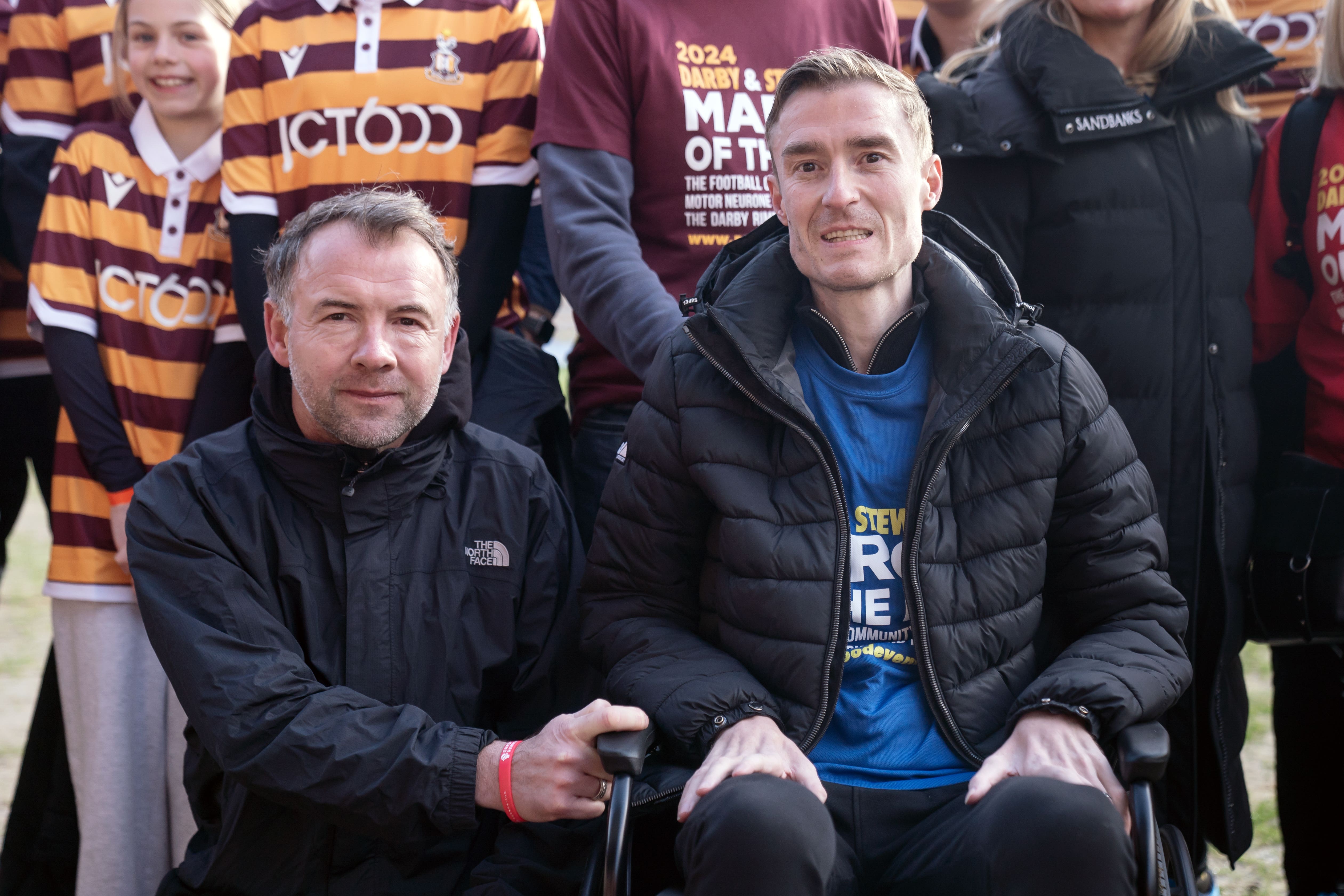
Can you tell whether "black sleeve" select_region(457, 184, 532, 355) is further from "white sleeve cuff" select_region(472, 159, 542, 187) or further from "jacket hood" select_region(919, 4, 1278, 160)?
"jacket hood" select_region(919, 4, 1278, 160)

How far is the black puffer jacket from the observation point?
2.07 metres

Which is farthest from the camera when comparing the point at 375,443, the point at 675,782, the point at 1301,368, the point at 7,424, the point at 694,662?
the point at 7,424

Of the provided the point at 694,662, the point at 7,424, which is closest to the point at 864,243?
the point at 694,662

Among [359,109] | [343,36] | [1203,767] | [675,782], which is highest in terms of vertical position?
[343,36]

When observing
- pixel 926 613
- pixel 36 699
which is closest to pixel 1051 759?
pixel 926 613

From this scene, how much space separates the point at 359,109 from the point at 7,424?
154 cm

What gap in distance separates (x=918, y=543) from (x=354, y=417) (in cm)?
104

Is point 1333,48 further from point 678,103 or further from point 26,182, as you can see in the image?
point 26,182

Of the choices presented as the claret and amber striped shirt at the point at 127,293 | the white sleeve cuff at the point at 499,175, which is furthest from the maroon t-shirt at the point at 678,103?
the claret and amber striped shirt at the point at 127,293

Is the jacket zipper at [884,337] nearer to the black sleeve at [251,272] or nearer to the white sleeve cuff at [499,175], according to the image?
the white sleeve cuff at [499,175]

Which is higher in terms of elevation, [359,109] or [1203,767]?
[359,109]

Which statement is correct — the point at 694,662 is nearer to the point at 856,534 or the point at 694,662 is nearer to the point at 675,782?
the point at 675,782

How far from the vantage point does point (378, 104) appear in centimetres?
285

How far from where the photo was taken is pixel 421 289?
2320 mm
